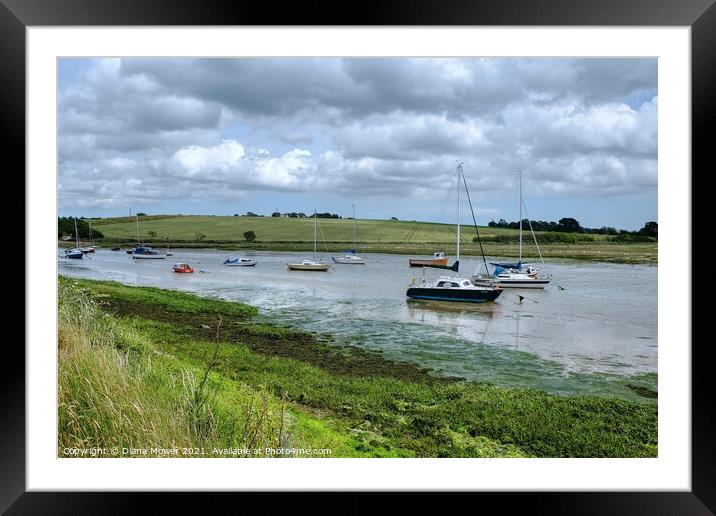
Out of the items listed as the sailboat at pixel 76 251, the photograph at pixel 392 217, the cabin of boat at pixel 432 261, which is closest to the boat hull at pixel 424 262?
the cabin of boat at pixel 432 261

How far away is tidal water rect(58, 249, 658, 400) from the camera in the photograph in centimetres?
396

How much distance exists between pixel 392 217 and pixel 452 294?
2.04 metres

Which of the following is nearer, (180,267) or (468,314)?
(468,314)

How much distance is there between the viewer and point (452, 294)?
231 inches

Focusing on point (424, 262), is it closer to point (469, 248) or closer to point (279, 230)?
point (469, 248)

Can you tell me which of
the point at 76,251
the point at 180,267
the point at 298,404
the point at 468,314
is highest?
the point at 76,251

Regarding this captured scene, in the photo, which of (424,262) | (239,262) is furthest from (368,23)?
(239,262)

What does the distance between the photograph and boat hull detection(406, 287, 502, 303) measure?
434 mm

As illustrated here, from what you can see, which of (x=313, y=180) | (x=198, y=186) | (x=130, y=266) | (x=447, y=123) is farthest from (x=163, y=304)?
(x=447, y=123)

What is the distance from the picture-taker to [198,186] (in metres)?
4.09

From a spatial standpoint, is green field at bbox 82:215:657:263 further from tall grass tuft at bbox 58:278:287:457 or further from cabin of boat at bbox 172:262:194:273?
tall grass tuft at bbox 58:278:287:457

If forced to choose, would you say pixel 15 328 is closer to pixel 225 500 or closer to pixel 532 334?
pixel 225 500

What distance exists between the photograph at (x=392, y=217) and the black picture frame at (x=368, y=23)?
0.66m

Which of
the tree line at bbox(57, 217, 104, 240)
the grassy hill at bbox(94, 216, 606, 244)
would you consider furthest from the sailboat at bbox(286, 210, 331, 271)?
the tree line at bbox(57, 217, 104, 240)
